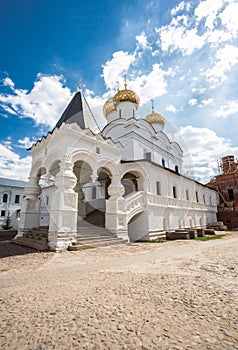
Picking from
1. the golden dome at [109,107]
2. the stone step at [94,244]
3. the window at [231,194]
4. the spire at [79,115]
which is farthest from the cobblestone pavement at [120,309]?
the window at [231,194]

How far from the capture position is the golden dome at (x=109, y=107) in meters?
20.5

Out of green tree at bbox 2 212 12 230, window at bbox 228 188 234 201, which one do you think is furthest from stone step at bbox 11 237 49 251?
window at bbox 228 188 234 201

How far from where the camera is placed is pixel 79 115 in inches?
436

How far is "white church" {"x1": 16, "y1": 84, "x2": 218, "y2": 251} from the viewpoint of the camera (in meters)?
8.04

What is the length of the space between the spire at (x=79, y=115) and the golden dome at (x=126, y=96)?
304 inches

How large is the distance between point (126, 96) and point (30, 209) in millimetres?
15104

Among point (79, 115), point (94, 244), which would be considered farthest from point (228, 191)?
point (94, 244)

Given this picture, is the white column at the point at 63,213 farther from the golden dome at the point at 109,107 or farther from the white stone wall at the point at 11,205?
the white stone wall at the point at 11,205

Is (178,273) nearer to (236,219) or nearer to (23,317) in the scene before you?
(23,317)

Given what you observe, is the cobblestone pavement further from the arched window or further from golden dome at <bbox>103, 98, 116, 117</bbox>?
the arched window

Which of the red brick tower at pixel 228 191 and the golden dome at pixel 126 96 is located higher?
the golden dome at pixel 126 96

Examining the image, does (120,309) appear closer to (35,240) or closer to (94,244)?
(94,244)

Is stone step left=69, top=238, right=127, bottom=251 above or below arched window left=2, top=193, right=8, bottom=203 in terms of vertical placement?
below

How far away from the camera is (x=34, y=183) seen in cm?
1118
